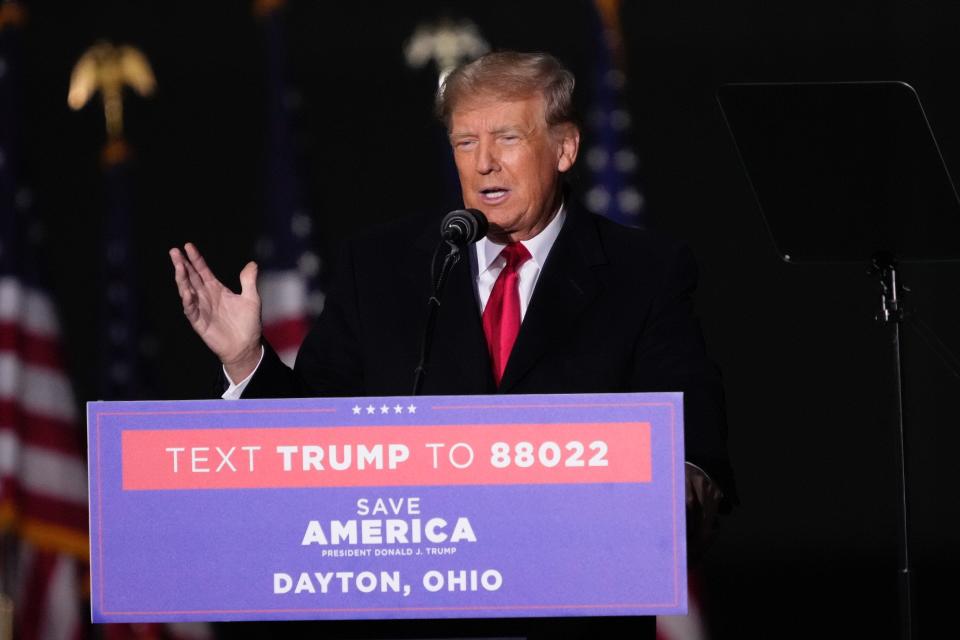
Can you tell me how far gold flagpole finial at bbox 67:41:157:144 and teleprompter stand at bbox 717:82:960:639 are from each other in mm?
2845

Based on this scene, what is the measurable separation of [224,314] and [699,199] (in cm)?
286

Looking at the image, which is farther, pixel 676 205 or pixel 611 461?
pixel 676 205

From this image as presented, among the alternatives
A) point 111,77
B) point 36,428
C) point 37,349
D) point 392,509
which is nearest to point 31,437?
point 36,428

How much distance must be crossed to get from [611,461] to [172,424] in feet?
1.65

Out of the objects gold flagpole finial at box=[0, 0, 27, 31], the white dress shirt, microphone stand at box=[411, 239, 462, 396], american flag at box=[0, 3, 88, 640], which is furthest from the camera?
gold flagpole finial at box=[0, 0, 27, 31]

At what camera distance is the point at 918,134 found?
2309 millimetres

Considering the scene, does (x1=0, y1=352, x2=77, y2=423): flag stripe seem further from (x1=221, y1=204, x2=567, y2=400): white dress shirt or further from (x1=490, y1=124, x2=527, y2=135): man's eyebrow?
(x1=490, y1=124, x2=527, y2=135): man's eyebrow

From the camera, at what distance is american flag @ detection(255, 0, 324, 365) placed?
14.7ft

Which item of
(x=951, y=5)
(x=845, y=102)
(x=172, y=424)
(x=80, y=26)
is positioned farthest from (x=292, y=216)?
(x=172, y=424)

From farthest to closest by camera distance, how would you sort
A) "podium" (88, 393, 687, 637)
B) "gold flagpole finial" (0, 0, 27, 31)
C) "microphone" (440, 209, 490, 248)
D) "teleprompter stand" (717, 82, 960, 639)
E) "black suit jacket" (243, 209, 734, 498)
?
"gold flagpole finial" (0, 0, 27, 31) → "teleprompter stand" (717, 82, 960, 639) → "black suit jacket" (243, 209, 734, 498) → "microphone" (440, 209, 490, 248) → "podium" (88, 393, 687, 637)

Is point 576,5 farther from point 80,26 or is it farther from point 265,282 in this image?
point 80,26

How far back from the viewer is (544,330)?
209 centimetres

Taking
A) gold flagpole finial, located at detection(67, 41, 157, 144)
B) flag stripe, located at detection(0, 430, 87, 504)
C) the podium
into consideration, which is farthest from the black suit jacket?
gold flagpole finial, located at detection(67, 41, 157, 144)

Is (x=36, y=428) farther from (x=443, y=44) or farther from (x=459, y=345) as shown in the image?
(x=459, y=345)
